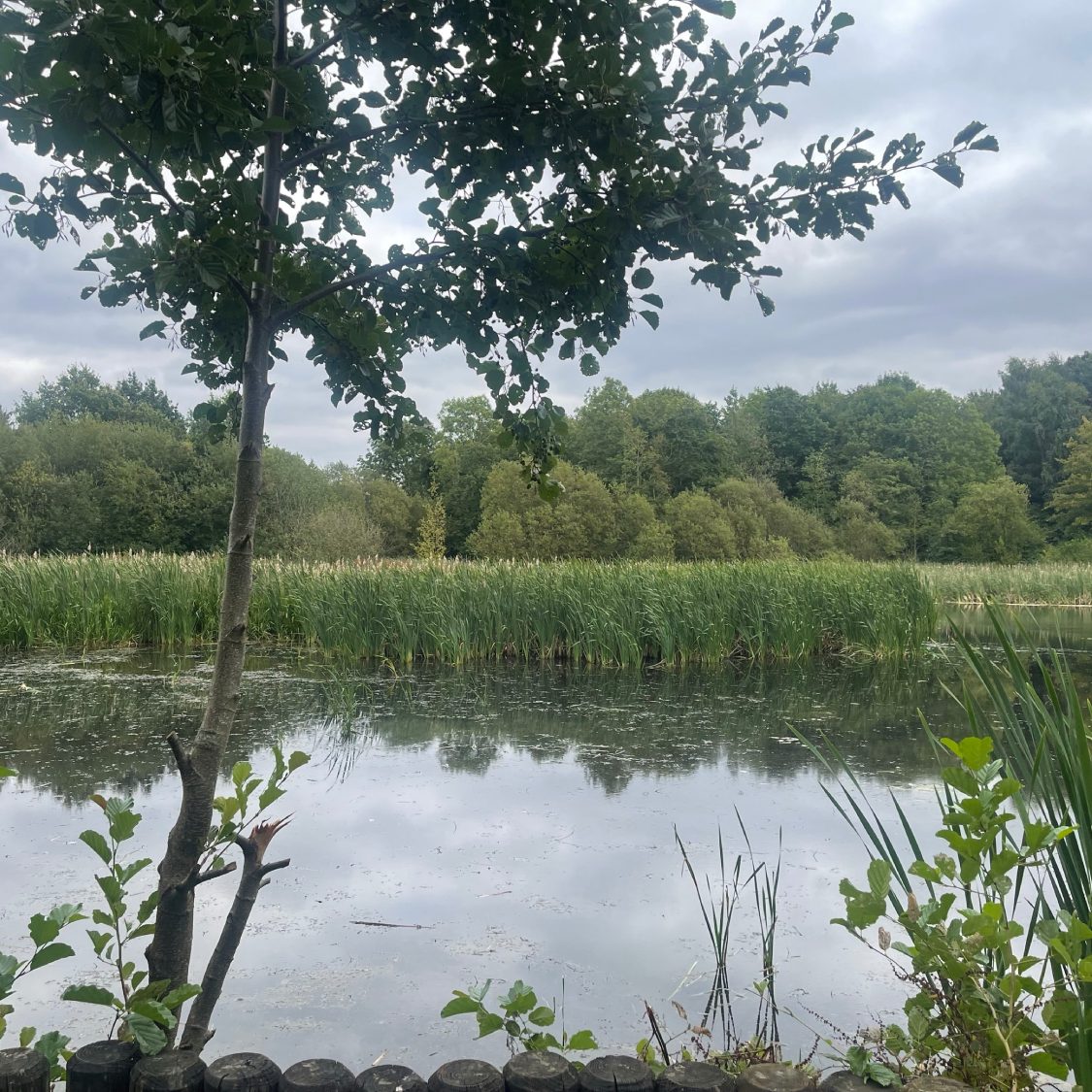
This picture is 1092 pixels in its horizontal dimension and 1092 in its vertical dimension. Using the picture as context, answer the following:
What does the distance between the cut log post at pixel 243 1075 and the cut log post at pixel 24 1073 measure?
25cm

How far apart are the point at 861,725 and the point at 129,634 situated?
9.53 meters

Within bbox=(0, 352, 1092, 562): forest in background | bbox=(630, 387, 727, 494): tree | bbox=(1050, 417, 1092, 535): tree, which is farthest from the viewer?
bbox=(630, 387, 727, 494): tree

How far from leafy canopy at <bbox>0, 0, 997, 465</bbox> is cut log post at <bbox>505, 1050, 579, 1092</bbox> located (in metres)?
1.47

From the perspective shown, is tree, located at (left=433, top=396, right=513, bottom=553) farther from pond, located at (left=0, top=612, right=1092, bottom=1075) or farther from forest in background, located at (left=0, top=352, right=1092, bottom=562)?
pond, located at (left=0, top=612, right=1092, bottom=1075)

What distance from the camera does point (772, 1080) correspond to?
145 cm

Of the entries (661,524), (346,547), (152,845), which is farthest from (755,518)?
(152,845)

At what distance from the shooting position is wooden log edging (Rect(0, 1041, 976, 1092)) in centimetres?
143

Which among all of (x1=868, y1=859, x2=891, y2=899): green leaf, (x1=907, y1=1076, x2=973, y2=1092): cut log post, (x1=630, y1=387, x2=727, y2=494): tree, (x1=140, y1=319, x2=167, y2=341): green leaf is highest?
(x1=630, y1=387, x2=727, y2=494): tree

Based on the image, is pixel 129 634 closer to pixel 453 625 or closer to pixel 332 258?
pixel 453 625

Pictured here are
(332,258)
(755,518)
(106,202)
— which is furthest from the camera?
(755,518)

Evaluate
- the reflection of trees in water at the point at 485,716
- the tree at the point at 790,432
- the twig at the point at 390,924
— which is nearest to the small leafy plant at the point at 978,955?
the twig at the point at 390,924

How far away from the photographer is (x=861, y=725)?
676 centimetres

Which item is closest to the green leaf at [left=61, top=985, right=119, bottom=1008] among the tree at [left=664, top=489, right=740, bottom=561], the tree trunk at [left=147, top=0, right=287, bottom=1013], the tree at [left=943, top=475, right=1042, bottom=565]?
the tree trunk at [left=147, top=0, right=287, bottom=1013]

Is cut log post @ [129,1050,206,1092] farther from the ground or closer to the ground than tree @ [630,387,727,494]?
closer to the ground
